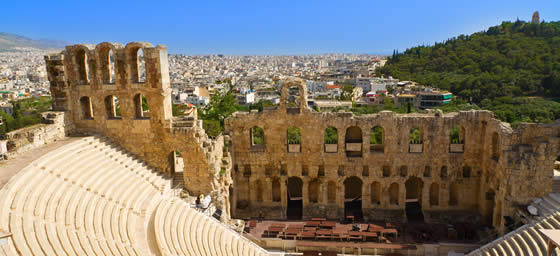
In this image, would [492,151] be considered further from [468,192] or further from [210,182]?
[210,182]

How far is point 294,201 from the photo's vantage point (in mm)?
27062

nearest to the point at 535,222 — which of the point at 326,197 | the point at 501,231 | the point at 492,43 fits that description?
the point at 501,231

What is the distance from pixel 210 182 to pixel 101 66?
30.6ft

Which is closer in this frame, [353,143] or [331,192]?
[353,143]

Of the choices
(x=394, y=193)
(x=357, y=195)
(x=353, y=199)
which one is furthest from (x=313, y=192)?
(x=394, y=193)

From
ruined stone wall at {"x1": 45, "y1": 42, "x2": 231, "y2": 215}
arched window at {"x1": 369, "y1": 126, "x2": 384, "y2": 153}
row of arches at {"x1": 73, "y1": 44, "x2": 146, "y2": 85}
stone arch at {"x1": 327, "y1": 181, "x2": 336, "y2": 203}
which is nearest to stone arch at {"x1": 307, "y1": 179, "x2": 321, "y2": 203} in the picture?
stone arch at {"x1": 327, "y1": 181, "x2": 336, "y2": 203}

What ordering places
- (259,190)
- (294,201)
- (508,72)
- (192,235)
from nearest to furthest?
1. (192,235)
2. (259,190)
3. (294,201)
4. (508,72)

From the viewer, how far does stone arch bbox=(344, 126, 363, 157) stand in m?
25.2

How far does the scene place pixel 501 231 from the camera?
20141mm

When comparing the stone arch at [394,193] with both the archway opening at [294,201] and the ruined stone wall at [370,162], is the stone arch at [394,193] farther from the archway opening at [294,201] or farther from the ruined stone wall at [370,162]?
the archway opening at [294,201]

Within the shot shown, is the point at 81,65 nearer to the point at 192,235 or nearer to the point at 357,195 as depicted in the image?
the point at 192,235

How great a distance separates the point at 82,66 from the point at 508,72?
239 ft

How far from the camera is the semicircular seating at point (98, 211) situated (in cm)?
1262

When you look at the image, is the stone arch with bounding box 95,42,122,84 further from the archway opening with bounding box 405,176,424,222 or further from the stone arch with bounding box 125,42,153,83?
the archway opening with bounding box 405,176,424,222
